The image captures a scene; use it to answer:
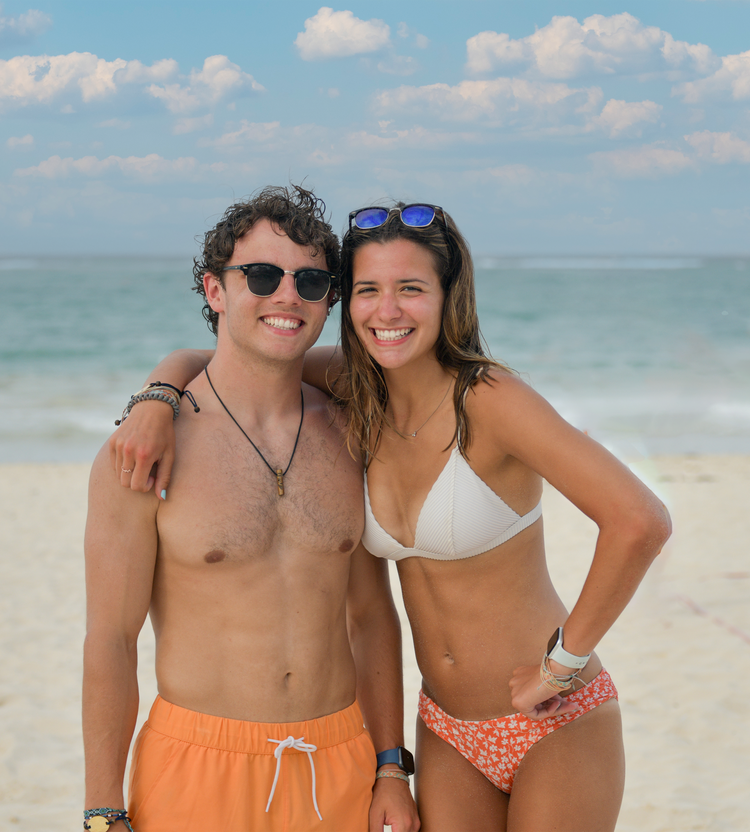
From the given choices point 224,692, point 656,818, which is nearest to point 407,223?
point 224,692

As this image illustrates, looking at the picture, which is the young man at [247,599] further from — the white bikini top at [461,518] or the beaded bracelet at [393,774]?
the white bikini top at [461,518]

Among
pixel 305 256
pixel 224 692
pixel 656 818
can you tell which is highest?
pixel 305 256

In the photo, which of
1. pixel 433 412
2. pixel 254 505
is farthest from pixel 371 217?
pixel 254 505

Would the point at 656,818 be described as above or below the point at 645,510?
below

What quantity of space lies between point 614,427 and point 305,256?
1360 centimetres

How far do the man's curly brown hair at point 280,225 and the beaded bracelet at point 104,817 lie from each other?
168 cm

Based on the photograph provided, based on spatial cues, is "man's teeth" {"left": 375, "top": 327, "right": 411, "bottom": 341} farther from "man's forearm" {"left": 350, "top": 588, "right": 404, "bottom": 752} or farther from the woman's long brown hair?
"man's forearm" {"left": 350, "top": 588, "right": 404, "bottom": 752}

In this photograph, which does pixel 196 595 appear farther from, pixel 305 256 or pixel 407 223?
pixel 407 223

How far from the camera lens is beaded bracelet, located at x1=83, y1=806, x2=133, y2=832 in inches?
88.1

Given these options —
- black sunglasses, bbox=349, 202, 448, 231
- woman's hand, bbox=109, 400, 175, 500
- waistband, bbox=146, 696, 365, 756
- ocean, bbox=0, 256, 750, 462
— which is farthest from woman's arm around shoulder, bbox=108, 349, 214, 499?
ocean, bbox=0, 256, 750, 462

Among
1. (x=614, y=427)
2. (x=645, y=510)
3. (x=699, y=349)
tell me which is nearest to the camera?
(x=645, y=510)

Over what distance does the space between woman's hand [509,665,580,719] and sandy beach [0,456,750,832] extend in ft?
7.23

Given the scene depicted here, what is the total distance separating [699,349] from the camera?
2427 centimetres

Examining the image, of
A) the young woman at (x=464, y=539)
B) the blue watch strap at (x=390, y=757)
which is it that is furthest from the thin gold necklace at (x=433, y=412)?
Result: the blue watch strap at (x=390, y=757)
